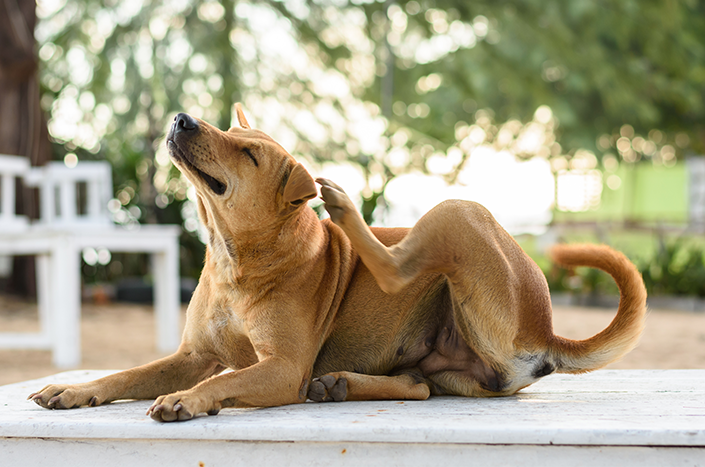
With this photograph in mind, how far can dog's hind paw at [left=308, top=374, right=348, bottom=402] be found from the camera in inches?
85.9

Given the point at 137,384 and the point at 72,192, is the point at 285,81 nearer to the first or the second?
the point at 72,192

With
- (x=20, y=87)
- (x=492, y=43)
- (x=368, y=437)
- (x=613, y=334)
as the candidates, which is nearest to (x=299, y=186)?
(x=368, y=437)

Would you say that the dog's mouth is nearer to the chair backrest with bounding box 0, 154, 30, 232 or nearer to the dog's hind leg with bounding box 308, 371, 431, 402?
the dog's hind leg with bounding box 308, 371, 431, 402

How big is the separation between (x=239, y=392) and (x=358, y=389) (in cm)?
44

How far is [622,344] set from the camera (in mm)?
2293

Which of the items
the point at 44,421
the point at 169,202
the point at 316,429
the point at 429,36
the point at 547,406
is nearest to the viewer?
the point at 316,429

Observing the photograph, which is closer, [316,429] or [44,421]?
[316,429]

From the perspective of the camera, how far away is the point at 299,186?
6.88 ft

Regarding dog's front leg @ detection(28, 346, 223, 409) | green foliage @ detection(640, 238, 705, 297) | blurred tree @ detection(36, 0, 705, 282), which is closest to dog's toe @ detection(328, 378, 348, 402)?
dog's front leg @ detection(28, 346, 223, 409)

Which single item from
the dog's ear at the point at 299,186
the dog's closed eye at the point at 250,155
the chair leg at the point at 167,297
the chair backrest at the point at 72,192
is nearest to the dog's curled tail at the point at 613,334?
the dog's ear at the point at 299,186

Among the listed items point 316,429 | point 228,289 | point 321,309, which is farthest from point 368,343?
point 316,429

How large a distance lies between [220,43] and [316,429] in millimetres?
9032

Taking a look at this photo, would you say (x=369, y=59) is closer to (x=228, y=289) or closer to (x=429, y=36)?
(x=429, y=36)

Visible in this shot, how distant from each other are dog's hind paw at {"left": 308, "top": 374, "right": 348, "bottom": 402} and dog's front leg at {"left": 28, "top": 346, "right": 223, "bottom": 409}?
427 millimetres
